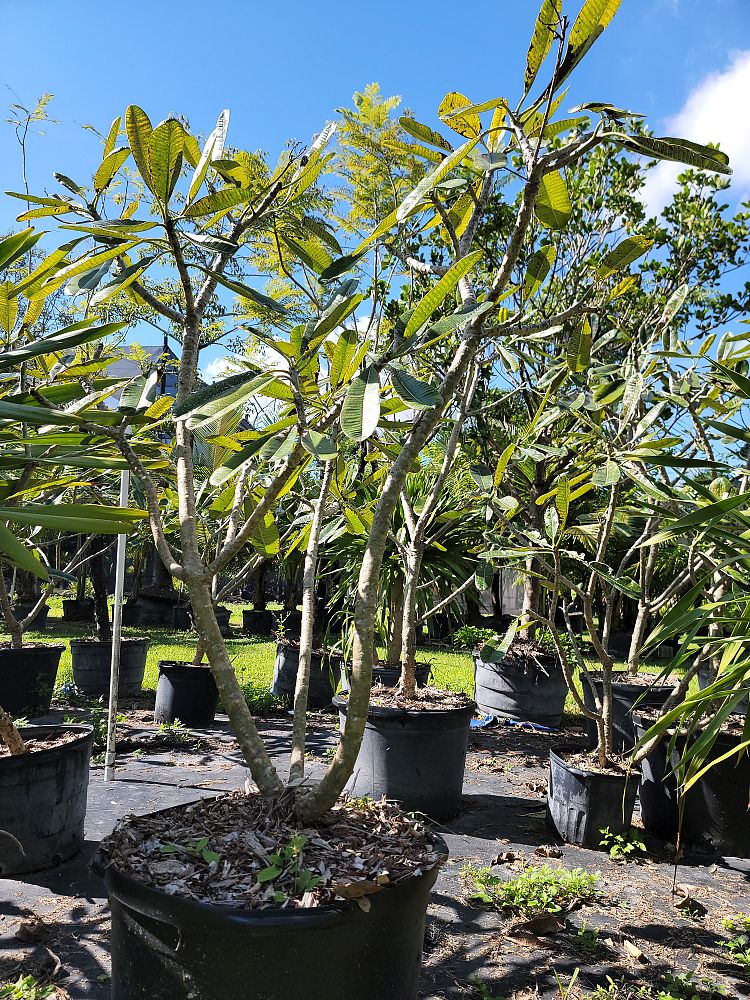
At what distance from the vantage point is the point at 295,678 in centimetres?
529

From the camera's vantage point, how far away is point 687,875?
2383mm

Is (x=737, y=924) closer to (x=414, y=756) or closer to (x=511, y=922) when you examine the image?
(x=511, y=922)

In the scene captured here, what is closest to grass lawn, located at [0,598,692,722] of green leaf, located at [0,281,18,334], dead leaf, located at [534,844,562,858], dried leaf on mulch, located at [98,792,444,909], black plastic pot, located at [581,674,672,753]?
black plastic pot, located at [581,674,672,753]

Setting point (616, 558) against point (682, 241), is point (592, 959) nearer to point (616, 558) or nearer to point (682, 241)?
point (682, 241)

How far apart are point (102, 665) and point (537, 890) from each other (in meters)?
3.47

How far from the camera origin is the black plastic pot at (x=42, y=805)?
211 cm

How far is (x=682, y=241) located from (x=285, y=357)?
416 cm

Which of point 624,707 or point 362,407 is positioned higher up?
point 362,407

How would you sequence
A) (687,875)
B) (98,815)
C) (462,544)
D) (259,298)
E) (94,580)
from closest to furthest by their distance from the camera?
(259,298) < (687,875) < (98,815) < (462,544) < (94,580)

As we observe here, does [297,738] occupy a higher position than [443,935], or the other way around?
[297,738]

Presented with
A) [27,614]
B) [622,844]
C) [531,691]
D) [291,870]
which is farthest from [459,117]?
[27,614]

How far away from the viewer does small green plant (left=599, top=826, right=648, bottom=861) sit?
8.00ft

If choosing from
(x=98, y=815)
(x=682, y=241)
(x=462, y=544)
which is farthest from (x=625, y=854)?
(x=682, y=241)

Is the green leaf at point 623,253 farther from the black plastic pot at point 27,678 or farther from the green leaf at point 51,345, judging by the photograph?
the black plastic pot at point 27,678
